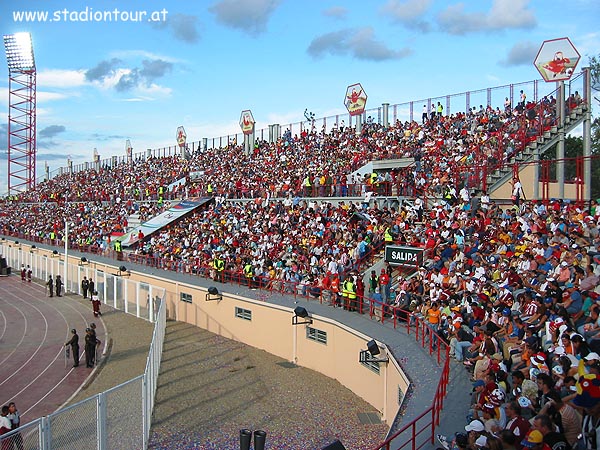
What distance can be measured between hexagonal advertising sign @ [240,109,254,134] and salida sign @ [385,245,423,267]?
33.9 meters

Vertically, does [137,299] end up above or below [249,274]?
below

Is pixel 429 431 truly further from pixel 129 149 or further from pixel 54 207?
pixel 129 149

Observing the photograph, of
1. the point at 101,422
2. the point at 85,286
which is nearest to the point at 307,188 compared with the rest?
the point at 85,286

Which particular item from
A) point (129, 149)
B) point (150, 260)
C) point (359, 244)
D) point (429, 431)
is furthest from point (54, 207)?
point (429, 431)

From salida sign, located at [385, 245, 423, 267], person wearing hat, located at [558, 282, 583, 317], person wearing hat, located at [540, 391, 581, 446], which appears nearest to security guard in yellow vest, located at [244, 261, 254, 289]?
salida sign, located at [385, 245, 423, 267]

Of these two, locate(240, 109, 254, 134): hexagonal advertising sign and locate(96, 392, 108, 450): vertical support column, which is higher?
locate(240, 109, 254, 134): hexagonal advertising sign

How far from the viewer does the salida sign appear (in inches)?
686

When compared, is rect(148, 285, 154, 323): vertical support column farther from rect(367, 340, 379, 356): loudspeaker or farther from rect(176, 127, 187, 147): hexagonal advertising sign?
rect(176, 127, 187, 147): hexagonal advertising sign

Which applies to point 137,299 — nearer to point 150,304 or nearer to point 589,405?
point 150,304

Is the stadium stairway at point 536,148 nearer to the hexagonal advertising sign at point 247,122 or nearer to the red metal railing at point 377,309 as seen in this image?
the red metal railing at point 377,309

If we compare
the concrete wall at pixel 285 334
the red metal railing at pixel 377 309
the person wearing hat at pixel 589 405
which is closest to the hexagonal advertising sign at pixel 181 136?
the red metal railing at pixel 377 309

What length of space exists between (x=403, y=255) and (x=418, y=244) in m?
0.66

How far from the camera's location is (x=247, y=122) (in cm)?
5019

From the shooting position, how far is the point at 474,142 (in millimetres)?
24219
